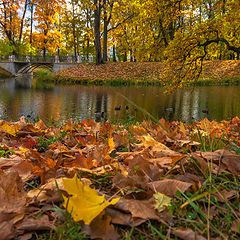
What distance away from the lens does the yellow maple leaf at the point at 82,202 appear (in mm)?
786

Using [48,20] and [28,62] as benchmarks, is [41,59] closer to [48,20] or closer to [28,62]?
[28,62]

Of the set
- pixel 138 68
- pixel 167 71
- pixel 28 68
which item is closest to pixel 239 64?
pixel 138 68

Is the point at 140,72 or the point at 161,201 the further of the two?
the point at 140,72

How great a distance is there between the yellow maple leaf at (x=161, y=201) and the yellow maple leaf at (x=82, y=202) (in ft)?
0.59

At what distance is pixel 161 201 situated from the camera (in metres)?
0.89

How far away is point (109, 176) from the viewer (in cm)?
122

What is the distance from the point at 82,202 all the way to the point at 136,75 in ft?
66.4

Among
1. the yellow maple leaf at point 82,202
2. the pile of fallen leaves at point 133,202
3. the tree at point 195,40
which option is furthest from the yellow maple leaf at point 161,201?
the tree at point 195,40

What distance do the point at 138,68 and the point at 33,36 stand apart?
26175 mm

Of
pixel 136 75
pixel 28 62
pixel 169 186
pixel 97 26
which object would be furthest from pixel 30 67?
pixel 169 186

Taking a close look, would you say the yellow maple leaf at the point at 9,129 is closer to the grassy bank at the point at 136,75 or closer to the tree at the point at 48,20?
the grassy bank at the point at 136,75

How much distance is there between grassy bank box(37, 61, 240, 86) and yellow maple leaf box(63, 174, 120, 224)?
16936 mm

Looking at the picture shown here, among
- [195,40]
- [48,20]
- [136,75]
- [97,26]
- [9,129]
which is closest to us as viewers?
[9,129]

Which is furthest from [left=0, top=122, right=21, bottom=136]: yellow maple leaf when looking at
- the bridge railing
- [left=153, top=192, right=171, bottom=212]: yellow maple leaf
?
the bridge railing
